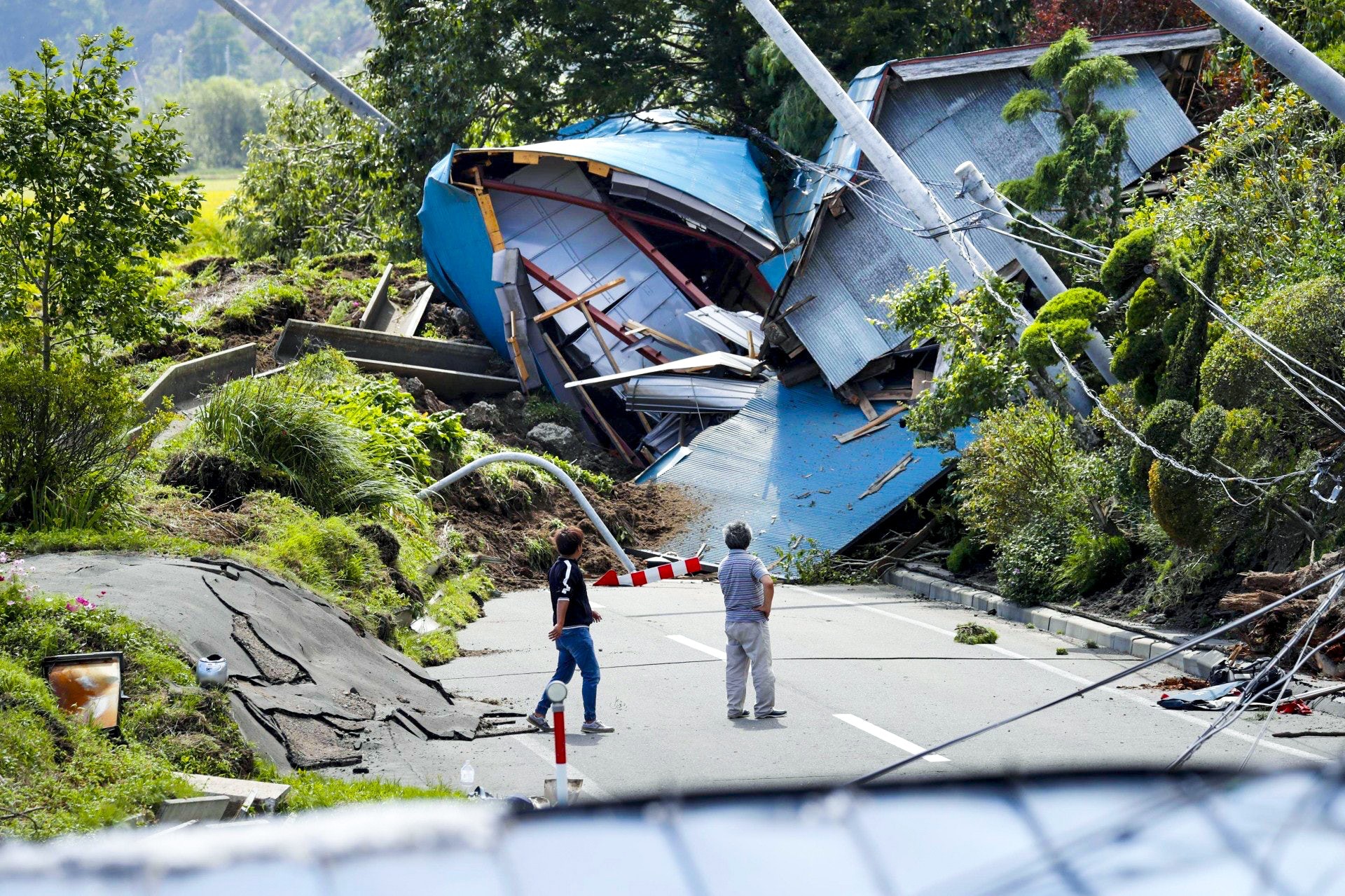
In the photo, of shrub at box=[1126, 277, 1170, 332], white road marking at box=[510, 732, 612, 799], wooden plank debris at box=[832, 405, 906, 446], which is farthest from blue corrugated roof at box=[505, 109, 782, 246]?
white road marking at box=[510, 732, 612, 799]

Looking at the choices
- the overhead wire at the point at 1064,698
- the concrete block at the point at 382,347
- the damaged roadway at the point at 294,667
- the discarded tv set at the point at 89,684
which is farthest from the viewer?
the concrete block at the point at 382,347

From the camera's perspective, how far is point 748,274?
992 inches

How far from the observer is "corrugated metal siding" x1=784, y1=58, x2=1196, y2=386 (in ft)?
69.0

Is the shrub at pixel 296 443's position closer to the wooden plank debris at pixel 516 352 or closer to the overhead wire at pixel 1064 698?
the overhead wire at pixel 1064 698

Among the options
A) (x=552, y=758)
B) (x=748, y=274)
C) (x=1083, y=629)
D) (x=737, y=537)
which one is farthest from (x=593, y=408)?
(x=552, y=758)

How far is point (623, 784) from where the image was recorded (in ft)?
24.4

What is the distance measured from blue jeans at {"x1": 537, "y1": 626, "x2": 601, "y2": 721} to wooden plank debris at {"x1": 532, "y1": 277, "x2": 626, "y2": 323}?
15073mm

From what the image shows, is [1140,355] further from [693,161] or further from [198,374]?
[198,374]

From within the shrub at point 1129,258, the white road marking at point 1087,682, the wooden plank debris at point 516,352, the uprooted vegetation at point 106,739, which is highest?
the wooden plank debris at point 516,352

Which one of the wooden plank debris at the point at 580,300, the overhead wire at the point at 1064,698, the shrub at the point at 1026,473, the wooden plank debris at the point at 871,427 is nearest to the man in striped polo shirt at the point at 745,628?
the overhead wire at the point at 1064,698

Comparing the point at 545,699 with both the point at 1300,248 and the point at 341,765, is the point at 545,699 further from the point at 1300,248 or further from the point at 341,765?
Answer: the point at 1300,248

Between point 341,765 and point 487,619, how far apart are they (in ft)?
21.5

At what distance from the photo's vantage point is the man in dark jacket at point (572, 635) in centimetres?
905

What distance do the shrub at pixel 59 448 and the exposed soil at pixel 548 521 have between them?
19.6ft
